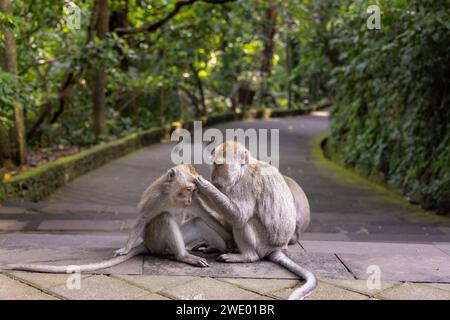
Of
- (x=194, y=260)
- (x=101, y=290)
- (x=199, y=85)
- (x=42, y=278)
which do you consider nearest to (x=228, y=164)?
(x=194, y=260)

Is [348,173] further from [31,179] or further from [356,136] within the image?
[31,179]

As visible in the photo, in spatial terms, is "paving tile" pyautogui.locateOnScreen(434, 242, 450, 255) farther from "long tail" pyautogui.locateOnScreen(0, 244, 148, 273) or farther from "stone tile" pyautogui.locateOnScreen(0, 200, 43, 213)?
"stone tile" pyautogui.locateOnScreen(0, 200, 43, 213)

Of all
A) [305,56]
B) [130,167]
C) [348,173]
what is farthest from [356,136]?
[130,167]

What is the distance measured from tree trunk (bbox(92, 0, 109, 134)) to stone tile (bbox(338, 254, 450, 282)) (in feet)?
27.5

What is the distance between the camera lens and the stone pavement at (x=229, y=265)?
3441mm

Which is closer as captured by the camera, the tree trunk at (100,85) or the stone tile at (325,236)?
the stone tile at (325,236)

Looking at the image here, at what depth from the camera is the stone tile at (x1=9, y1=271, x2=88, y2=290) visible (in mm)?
3473

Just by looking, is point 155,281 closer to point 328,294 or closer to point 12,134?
point 328,294

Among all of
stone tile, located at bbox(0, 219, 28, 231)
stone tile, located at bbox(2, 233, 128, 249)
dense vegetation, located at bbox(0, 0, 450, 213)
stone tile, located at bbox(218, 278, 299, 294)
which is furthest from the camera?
dense vegetation, located at bbox(0, 0, 450, 213)

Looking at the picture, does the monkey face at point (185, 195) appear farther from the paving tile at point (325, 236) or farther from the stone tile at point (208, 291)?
the paving tile at point (325, 236)

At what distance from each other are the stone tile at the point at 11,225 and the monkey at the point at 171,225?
1.83 meters

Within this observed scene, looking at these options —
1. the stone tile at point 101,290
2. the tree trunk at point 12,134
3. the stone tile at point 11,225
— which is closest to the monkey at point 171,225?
the stone tile at point 101,290

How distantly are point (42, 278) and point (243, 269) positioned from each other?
1.21 metres

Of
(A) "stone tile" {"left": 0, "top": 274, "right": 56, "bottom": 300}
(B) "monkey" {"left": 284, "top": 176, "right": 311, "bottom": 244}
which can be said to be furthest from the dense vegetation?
(B) "monkey" {"left": 284, "top": 176, "right": 311, "bottom": 244}
